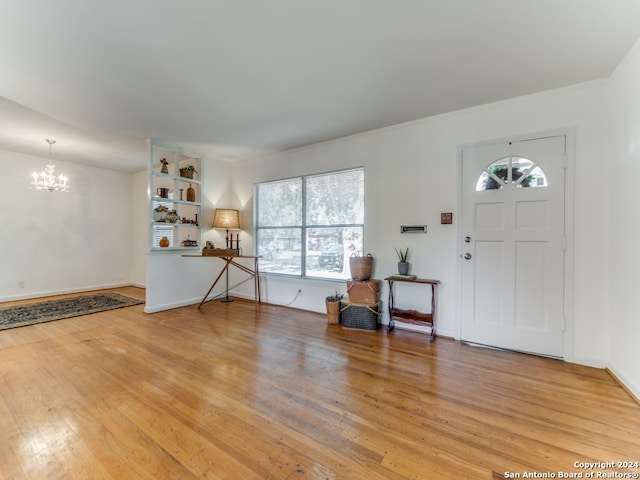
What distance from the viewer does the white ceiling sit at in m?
1.70

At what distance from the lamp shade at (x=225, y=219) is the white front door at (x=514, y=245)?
11.8 ft

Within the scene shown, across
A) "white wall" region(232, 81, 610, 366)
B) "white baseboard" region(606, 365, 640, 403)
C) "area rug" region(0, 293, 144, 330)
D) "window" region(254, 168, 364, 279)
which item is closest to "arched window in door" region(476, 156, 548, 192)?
"white wall" region(232, 81, 610, 366)

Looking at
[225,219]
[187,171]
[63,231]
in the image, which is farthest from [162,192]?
[63,231]

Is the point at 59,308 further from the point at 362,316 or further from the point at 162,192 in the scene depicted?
the point at 362,316

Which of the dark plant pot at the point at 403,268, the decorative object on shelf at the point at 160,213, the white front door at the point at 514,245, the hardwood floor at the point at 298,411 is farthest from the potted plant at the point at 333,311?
the decorative object on shelf at the point at 160,213

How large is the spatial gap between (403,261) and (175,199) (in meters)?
3.64

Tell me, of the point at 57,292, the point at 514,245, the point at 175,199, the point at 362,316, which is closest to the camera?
the point at 514,245

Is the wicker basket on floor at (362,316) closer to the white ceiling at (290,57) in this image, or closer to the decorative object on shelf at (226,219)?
the white ceiling at (290,57)

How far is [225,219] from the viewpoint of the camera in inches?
184

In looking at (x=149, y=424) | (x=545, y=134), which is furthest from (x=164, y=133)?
(x=545, y=134)

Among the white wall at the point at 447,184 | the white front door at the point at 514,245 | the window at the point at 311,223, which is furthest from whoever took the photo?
the window at the point at 311,223

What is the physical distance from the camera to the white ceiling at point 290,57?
170cm

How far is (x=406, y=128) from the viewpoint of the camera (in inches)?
131

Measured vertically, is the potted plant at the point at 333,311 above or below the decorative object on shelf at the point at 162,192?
below
